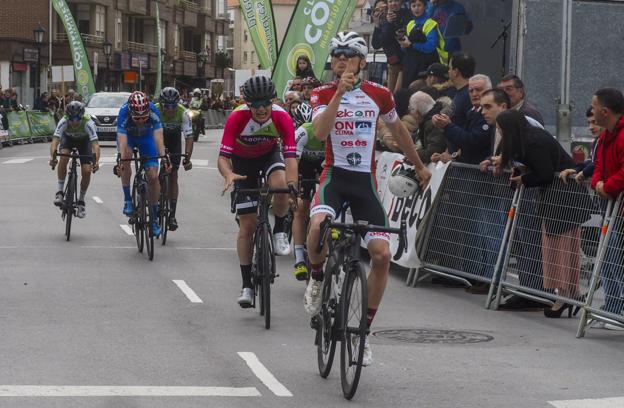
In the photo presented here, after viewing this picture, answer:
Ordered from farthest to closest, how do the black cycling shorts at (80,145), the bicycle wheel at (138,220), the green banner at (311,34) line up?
the green banner at (311,34), the black cycling shorts at (80,145), the bicycle wheel at (138,220)

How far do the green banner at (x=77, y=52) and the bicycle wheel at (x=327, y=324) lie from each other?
137ft

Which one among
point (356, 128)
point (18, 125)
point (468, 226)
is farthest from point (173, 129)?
point (18, 125)

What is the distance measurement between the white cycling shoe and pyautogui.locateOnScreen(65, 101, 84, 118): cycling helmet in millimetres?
6921

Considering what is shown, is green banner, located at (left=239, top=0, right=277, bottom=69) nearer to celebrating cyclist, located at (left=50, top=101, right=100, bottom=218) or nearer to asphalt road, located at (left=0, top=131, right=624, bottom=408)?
celebrating cyclist, located at (left=50, top=101, right=100, bottom=218)

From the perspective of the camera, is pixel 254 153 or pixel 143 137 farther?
pixel 143 137

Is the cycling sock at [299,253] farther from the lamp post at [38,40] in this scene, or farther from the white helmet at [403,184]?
the lamp post at [38,40]

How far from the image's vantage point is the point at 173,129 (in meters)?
17.6

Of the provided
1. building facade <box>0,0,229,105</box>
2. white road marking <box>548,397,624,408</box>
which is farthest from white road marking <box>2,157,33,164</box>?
white road marking <box>548,397,624,408</box>

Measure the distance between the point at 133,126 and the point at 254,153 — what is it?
5553mm

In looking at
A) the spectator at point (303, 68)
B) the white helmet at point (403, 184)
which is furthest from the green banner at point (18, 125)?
the white helmet at point (403, 184)

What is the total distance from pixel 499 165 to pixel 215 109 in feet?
214

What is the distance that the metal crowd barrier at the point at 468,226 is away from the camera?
492 inches

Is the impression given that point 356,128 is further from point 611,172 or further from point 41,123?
point 41,123

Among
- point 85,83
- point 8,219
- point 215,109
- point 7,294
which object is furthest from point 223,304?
point 215,109
